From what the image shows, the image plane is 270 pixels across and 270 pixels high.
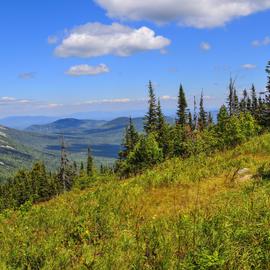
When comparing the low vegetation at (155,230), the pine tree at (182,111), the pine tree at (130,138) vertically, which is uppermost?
the pine tree at (182,111)

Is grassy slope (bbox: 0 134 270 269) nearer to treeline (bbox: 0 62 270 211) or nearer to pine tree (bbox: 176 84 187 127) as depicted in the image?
treeline (bbox: 0 62 270 211)

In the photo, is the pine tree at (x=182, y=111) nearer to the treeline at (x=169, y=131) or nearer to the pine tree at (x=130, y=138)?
the treeline at (x=169, y=131)

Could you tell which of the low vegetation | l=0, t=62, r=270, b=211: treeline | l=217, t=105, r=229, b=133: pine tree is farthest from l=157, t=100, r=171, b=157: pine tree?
the low vegetation

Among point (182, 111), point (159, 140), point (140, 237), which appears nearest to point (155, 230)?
point (140, 237)

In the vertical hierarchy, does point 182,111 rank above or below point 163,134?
above

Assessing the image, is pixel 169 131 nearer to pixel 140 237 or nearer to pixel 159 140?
pixel 159 140

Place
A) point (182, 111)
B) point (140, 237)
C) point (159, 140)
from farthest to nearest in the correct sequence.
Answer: point (182, 111) < point (159, 140) < point (140, 237)

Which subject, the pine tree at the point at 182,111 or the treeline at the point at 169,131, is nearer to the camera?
the treeline at the point at 169,131

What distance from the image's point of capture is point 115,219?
28.6 feet

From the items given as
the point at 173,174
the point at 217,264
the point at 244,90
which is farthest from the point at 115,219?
the point at 244,90

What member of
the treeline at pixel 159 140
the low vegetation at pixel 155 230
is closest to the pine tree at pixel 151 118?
the treeline at pixel 159 140

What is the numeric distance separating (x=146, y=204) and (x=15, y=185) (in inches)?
4043

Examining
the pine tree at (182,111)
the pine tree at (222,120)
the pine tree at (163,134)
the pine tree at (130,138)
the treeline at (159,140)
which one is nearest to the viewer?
the treeline at (159,140)

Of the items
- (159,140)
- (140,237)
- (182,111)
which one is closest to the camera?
(140,237)
